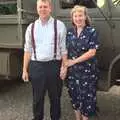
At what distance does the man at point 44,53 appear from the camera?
461cm

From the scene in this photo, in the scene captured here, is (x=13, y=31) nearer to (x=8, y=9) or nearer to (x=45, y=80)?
(x=8, y=9)

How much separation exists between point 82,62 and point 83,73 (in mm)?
133

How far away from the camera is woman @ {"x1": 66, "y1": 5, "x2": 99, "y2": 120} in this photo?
4.65 meters

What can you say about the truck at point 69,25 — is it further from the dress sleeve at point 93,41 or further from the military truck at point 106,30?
the dress sleeve at point 93,41

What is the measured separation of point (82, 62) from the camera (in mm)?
4703

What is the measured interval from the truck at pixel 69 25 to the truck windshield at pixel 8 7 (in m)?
0.02

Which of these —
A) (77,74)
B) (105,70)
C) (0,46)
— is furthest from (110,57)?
(0,46)

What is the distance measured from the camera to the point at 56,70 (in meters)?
4.70

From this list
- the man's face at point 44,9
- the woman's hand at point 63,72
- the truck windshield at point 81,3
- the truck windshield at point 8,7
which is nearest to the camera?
the man's face at point 44,9

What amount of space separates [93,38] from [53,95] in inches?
31.4

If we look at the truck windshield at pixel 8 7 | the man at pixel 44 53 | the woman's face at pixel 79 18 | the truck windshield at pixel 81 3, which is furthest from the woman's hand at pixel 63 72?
the truck windshield at pixel 8 7

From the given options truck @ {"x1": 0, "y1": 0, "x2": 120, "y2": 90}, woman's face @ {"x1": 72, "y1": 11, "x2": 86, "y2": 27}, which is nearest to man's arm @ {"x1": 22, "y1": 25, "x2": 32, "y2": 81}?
woman's face @ {"x1": 72, "y1": 11, "x2": 86, "y2": 27}

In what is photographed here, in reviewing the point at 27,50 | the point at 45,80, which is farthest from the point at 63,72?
the point at 27,50

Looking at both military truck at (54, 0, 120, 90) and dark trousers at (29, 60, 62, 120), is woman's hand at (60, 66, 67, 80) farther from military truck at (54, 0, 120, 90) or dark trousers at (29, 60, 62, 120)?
military truck at (54, 0, 120, 90)
